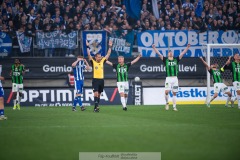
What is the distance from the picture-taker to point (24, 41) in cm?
2638

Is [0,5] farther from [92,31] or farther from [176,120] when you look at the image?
[176,120]

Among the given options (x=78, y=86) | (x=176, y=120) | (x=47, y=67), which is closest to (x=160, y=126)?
(x=176, y=120)

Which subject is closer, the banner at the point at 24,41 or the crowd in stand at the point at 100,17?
the banner at the point at 24,41

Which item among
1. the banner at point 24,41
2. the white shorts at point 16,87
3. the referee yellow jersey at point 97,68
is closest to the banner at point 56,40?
the banner at point 24,41

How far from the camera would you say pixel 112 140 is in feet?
38.3

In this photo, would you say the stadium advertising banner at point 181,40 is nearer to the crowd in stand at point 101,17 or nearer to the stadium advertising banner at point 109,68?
the crowd in stand at point 101,17

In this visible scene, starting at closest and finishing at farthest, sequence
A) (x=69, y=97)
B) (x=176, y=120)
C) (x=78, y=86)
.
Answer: (x=176, y=120), (x=78, y=86), (x=69, y=97)

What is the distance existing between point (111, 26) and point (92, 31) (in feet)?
5.54

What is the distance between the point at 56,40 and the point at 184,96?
304 inches

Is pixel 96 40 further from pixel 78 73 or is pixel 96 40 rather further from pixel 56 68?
pixel 78 73

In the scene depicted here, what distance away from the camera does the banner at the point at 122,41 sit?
2653cm

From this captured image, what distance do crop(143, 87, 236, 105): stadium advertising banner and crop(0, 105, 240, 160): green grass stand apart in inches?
449

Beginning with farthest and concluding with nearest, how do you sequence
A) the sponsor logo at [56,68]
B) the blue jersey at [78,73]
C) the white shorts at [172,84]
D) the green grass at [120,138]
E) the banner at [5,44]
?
1. the sponsor logo at [56,68]
2. the banner at [5,44]
3. the blue jersey at [78,73]
4. the white shorts at [172,84]
5. the green grass at [120,138]

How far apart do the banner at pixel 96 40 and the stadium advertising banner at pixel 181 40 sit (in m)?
1.84
